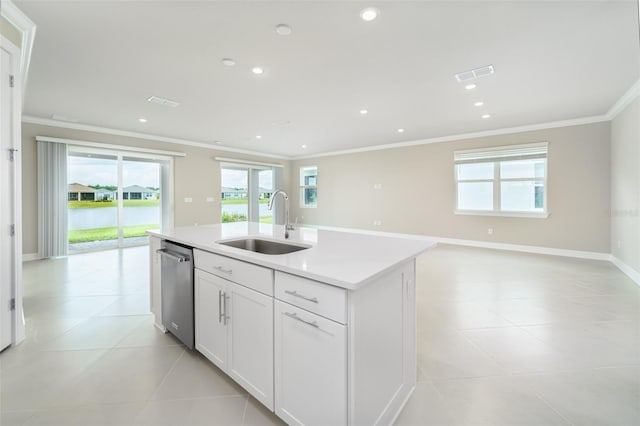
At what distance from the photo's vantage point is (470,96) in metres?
3.89

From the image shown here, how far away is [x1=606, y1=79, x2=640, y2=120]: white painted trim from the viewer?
3.58 m

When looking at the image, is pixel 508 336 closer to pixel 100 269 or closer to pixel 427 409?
pixel 427 409

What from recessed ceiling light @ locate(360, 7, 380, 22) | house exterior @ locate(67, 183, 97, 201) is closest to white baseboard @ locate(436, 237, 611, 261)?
recessed ceiling light @ locate(360, 7, 380, 22)

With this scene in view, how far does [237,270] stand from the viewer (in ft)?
5.17

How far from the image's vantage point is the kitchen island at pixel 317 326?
110 cm

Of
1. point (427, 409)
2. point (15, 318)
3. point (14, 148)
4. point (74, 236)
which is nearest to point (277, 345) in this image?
point (427, 409)

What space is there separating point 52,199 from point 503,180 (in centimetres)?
910

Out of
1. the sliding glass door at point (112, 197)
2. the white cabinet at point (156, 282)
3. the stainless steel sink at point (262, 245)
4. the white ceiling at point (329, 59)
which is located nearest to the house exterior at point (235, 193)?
the sliding glass door at point (112, 197)

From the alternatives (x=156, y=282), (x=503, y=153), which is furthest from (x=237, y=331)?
(x=503, y=153)

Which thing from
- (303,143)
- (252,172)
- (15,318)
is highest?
(303,143)

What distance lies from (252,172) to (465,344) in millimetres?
7778

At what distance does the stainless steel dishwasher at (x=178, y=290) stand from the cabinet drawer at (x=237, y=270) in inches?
5.6

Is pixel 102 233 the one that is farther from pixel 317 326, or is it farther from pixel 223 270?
pixel 317 326

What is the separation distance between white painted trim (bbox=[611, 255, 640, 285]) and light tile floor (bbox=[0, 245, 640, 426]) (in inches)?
18.7
